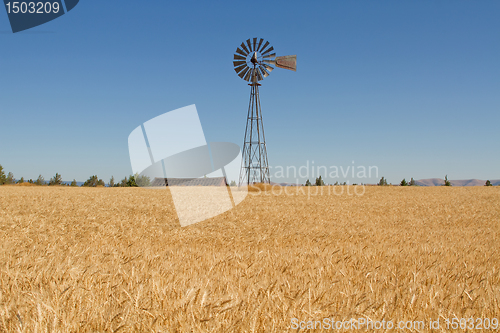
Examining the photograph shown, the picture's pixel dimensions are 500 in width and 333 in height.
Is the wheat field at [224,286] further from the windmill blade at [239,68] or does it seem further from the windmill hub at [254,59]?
the windmill blade at [239,68]

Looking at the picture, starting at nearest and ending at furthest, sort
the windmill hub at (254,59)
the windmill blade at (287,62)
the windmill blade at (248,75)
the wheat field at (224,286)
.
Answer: the wheat field at (224,286) → the windmill hub at (254,59) → the windmill blade at (248,75) → the windmill blade at (287,62)

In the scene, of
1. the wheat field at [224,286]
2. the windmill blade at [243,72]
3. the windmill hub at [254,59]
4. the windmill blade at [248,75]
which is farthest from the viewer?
the windmill blade at [243,72]

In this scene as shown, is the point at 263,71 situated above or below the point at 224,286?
above

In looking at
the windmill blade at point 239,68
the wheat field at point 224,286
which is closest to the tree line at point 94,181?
the windmill blade at point 239,68

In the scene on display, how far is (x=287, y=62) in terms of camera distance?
31.1 m

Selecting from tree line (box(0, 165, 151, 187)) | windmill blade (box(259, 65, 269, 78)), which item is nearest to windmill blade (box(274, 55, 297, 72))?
windmill blade (box(259, 65, 269, 78))

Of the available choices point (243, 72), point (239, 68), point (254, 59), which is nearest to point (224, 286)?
point (254, 59)

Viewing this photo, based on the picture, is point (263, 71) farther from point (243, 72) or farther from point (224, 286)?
point (224, 286)

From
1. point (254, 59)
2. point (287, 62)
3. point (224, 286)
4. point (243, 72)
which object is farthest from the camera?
point (287, 62)

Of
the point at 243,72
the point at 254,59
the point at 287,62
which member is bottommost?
the point at 243,72

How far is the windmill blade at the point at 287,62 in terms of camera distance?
3102 centimetres

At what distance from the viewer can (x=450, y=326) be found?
6.02 feet

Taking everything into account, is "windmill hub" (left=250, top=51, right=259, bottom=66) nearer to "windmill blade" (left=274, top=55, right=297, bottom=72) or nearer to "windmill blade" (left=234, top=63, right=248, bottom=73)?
"windmill blade" (left=234, top=63, right=248, bottom=73)

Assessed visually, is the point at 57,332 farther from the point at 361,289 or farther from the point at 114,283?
the point at 361,289
